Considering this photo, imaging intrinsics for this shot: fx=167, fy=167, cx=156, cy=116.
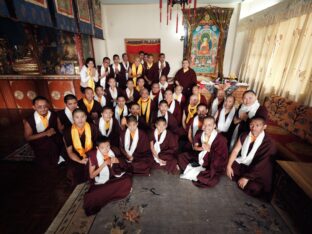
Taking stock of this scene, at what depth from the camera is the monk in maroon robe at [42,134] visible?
275 centimetres

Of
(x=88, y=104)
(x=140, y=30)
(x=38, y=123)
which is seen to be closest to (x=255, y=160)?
(x=88, y=104)

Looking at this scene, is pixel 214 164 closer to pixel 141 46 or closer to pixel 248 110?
pixel 248 110

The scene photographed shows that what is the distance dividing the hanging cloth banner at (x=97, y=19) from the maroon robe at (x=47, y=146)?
400 centimetres

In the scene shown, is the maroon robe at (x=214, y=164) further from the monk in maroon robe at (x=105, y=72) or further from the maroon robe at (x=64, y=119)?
the monk in maroon robe at (x=105, y=72)

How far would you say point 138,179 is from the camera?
8.34 ft

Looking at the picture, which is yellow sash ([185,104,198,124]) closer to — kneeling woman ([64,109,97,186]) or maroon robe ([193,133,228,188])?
maroon robe ([193,133,228,188])

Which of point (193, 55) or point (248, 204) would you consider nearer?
point (248, 204)

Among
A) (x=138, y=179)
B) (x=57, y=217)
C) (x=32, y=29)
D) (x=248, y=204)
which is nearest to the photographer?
(x=57, y=217)

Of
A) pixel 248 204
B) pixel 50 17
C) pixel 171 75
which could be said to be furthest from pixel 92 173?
pixel 171 75

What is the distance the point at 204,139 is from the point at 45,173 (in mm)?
2584

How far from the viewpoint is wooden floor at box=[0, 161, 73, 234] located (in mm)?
1906

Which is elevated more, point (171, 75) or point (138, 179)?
point (171, 75)

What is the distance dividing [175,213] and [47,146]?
7.58 feet

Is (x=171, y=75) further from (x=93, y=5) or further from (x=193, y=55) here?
(x=93, y=5)
